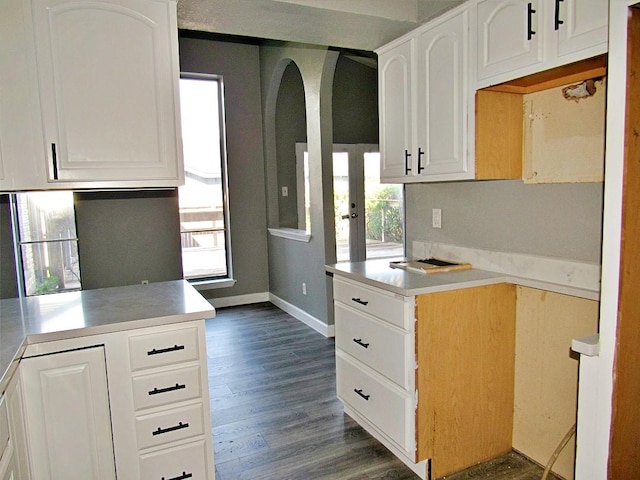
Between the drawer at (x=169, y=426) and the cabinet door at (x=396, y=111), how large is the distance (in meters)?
1.66

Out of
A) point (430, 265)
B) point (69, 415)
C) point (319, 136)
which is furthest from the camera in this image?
point (319, 136)

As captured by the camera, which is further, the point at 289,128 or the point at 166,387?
the point at 289,128

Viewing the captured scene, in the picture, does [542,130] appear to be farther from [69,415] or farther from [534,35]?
[69,415]

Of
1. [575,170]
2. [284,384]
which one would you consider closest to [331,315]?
[284,384]

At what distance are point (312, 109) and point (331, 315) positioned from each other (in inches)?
75.4

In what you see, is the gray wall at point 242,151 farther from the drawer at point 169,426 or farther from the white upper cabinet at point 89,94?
the drawer at point 169,426

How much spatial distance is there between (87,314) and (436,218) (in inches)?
76.8

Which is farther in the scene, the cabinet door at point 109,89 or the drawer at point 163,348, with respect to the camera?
the cabinet door at point 109,89

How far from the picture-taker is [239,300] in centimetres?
551

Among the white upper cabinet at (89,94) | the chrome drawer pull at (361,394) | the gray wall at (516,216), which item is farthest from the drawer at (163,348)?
the gray wall at (516,216)

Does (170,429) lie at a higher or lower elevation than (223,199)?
lower

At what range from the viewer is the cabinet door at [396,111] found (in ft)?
8.29

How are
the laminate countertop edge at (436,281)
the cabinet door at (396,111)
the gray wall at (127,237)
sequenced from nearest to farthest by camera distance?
the laminate countertop edge at (436,281)
the cabinet door at (396,111)
the gray wall at (127,237)

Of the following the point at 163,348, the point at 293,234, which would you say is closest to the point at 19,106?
the point at 163,348
